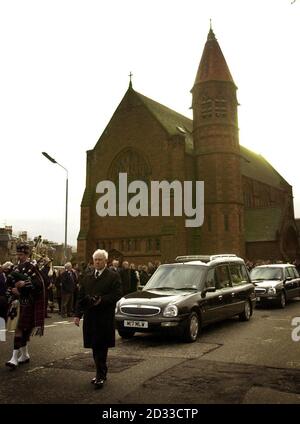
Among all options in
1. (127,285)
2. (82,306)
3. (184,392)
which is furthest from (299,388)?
(127,285)

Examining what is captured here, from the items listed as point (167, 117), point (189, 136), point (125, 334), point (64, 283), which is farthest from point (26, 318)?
point (189, 136)

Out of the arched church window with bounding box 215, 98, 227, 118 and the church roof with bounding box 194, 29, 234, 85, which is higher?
the church roof with bounding box 194, 29, 234, 85

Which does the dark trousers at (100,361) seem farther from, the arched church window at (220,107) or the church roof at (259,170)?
the church roof at (259,170)

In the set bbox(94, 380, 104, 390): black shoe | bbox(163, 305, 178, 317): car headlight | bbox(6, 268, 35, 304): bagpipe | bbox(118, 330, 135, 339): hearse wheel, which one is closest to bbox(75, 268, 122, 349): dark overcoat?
bbox(94, 380, 104, 390): black shoe

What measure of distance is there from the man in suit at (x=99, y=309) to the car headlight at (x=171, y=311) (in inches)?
126

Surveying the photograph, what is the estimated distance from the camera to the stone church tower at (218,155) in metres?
38.7

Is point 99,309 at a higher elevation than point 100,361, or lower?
higher

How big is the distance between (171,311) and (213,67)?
119ft

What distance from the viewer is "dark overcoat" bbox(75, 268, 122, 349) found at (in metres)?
6.40

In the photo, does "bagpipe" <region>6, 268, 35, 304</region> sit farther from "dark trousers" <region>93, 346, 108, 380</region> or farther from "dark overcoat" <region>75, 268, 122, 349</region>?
"dark trousers" <region>93, 346, 108, 380</region>

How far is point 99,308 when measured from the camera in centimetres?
648

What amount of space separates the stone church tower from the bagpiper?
102 ft

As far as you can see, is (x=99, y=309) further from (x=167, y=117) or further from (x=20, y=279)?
(x=167, y=117)
